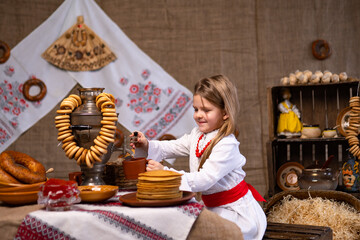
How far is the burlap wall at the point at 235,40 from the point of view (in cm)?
485

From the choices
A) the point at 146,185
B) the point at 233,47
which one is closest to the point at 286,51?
the point at 233,47

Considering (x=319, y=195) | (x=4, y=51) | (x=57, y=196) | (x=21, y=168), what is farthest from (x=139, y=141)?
(x=4, y=51)

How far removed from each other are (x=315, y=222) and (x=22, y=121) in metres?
3.34

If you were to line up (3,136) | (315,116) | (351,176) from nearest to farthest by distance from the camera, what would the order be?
(351,176), (315,116), (3,136)

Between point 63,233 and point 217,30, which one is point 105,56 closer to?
point 217,30

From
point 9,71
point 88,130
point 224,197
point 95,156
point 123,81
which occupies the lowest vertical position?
point 224,197

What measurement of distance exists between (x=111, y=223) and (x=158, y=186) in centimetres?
23

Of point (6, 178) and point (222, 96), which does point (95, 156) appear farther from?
point (222, 96)

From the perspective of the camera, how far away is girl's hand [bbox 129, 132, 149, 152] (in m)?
2.45

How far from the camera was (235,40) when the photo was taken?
5.01 metres

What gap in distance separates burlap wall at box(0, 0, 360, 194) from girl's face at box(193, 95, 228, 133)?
248cm

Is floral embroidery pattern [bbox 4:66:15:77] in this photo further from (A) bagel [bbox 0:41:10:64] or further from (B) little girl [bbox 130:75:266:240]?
(B) little girl [bbox 130:75:266:240]

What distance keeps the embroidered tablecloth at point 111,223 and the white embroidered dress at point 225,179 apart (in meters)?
0.46

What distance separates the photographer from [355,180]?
13.3 ft
